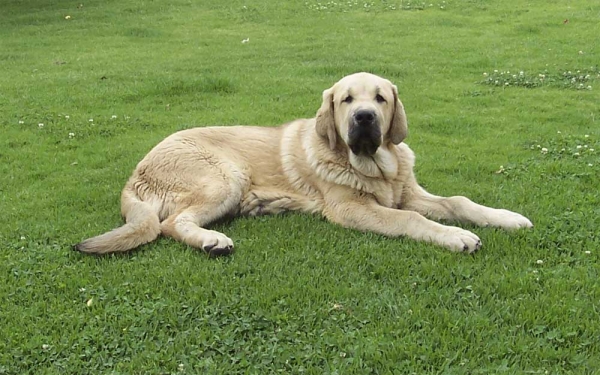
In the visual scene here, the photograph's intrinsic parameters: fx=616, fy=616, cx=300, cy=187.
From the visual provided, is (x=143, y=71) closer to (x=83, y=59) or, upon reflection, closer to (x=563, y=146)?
(x=83, y=59)

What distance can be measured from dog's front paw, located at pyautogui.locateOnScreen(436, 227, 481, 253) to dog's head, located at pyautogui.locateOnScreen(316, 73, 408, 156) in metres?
1.03

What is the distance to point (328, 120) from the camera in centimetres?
540

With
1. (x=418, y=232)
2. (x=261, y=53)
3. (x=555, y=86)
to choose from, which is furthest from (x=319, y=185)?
(x=261, y=53)

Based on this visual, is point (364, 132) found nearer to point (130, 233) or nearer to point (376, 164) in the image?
point (376, 164)

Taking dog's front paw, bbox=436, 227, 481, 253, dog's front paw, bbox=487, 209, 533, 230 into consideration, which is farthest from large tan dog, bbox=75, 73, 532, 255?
dog's front paw, bbox=436, 227, 481, 253

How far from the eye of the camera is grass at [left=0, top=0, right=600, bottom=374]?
3297 millimetres

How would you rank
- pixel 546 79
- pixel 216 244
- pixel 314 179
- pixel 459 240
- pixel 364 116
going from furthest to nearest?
pixel 546 79
pixel 314 179
pixel 364 116
pixel 216 244
pixel 459 240

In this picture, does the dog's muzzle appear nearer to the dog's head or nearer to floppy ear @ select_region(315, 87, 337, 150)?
the dog's head

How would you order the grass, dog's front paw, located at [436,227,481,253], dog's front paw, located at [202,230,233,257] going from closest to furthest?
1. the grass
2. dog's front paw, located at [436,227,481,253]
3. dog's front paw, located at [202,230,233,257]

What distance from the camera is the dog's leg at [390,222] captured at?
439 centimetres

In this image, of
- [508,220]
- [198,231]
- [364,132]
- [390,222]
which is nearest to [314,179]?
[364,132]

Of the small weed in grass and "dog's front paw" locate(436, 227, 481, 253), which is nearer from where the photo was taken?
"dog's front paw" locate(436, 227, 481, 253)

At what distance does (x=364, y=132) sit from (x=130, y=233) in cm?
200

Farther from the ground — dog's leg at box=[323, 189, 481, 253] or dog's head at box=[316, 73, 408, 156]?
dog's head at box=[316, 73, 408, 156]
